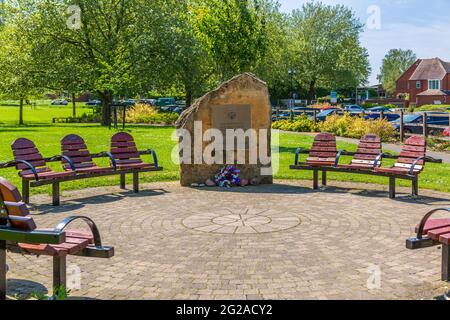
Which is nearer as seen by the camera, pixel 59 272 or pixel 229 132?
pixel 59 272

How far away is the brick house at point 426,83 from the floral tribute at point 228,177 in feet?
231

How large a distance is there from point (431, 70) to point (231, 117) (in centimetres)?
8027

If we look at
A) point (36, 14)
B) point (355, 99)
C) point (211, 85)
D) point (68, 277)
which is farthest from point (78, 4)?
point (355, 99)

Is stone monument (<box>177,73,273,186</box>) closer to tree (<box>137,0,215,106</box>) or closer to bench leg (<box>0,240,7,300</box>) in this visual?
bench leg (<box>0,240,7,300</box>)

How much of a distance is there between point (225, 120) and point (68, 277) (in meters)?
6.56

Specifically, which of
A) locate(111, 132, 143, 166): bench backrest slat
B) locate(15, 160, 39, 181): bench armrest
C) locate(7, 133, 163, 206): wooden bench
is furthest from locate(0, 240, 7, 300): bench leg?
locate(111, 132, 143, 166): bench backrest slat

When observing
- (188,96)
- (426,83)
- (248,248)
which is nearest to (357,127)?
(188,96)

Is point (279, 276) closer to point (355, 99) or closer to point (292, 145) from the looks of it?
point (292, 145)

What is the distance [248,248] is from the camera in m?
6.50

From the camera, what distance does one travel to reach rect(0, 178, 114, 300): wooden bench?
178 inches

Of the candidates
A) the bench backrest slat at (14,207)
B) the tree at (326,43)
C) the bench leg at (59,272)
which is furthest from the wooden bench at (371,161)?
the tree at (326,43)

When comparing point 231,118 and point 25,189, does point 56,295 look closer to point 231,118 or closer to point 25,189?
point 25,189

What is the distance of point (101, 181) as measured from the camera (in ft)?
39.3

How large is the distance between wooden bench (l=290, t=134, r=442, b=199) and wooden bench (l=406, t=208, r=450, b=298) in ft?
14.6
